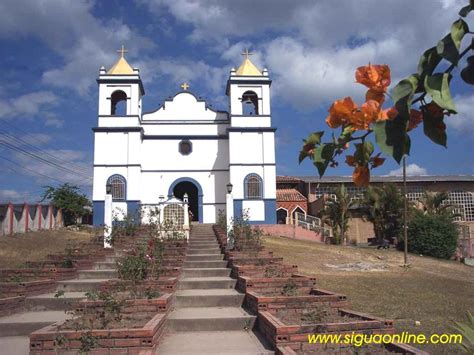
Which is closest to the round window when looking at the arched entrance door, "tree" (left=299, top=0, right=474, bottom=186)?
the arched entrance door

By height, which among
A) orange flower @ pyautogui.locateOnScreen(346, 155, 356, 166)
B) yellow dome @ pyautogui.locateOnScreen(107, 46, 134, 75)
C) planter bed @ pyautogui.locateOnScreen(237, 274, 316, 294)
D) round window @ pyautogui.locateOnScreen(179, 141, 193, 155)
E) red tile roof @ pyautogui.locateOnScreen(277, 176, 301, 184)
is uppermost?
yellow dome @ pyautogui.locateOnScreen(107, 46, 134, 75)

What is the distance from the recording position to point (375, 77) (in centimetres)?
109

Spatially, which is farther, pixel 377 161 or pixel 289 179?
pixel 289 179

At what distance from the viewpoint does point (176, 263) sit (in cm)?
1041

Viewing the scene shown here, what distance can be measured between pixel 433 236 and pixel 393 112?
2449 centimetres

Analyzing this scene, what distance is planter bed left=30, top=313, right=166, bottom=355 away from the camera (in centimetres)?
529

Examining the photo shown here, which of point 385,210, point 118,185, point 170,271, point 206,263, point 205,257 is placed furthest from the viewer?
point 385,210

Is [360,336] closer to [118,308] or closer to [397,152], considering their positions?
[118,308]

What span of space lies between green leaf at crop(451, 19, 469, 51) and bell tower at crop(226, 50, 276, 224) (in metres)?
22.7

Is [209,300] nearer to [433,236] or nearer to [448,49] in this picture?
[448,49]

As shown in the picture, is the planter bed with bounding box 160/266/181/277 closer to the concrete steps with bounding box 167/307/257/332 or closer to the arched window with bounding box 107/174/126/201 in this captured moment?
the concrete steps with bounding box 167/307/257/332

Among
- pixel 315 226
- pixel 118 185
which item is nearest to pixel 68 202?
pixel 118 185

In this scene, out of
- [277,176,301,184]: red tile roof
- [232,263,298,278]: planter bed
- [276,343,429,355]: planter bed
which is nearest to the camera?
[276,343,429,355]: planter bed

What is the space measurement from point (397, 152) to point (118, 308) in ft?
19.5
